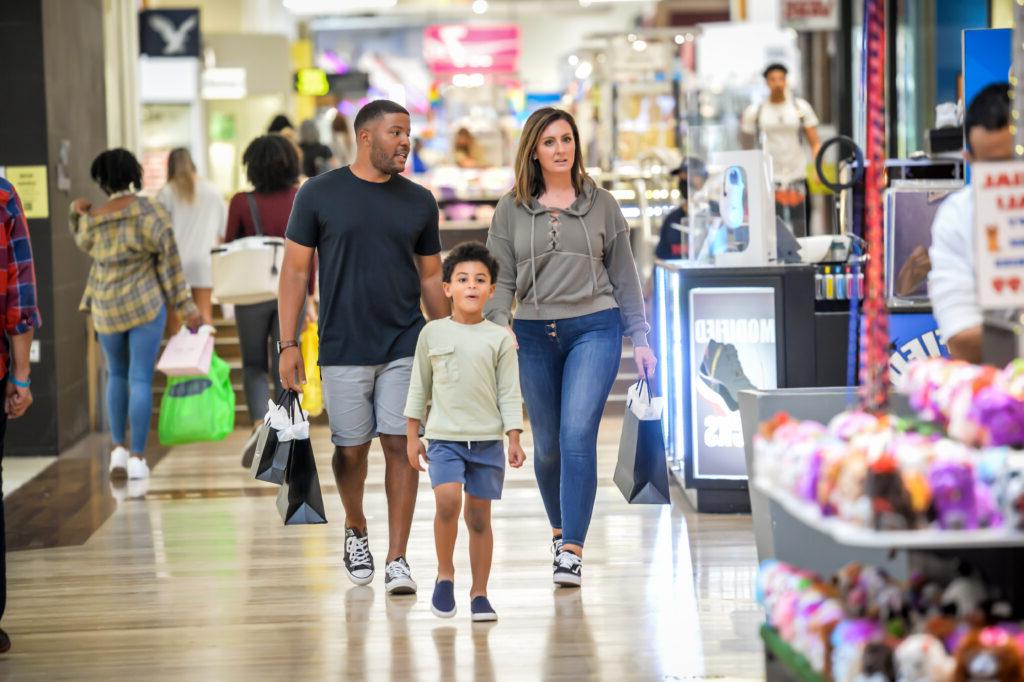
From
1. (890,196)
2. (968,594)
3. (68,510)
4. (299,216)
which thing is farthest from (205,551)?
(968,594)

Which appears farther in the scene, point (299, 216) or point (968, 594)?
point (299, 216)

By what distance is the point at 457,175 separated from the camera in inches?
558

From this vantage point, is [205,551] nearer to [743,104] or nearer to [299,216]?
[299,216]

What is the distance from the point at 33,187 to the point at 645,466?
17.2 ft

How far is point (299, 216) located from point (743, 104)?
950cm

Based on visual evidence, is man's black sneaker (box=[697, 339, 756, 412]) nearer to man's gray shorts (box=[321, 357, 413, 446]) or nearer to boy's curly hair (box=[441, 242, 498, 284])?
man's gray shorts (box=[321, 357, 413, 446])

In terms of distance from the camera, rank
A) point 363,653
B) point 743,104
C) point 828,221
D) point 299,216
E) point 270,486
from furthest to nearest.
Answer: point 828,221 < point 743,104 < point 270,486 < point 299,216 < point 363,653

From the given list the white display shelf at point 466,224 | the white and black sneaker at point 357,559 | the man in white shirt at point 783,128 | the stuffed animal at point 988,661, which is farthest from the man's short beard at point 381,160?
the white display shelf at point 466,224

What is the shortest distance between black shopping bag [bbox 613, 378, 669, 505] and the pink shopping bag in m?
3.12

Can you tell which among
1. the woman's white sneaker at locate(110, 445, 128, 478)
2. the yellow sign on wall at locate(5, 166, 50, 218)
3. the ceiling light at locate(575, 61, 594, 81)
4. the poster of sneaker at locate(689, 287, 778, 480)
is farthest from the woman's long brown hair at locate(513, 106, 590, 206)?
the ceiling light at locate(575, 61, 594, 81)

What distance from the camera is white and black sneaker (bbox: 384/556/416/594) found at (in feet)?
17.5

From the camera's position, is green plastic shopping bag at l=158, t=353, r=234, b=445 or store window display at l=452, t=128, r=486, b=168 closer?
green plastic shopping bag at l=158, t=353, r=234, b=445

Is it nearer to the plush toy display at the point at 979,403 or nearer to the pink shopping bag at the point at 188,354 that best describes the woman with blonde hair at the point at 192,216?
the pink shopping bag at the point at 188,354

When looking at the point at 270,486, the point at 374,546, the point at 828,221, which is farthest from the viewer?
the point at 828,221
